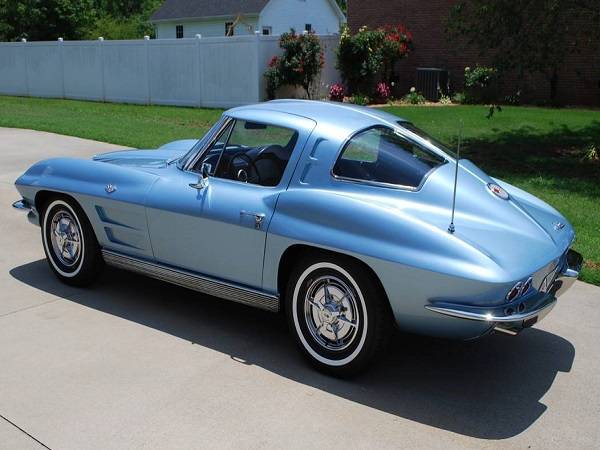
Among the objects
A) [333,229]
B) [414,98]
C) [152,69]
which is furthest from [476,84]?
[333,229]

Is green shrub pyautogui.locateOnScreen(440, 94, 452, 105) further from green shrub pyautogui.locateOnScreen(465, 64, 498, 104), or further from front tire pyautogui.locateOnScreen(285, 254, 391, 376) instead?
front tire pyautogui.locateOnScreen(285, 254, 391, 376)

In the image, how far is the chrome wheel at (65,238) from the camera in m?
5.42

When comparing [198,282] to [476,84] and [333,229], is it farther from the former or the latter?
[476,84]

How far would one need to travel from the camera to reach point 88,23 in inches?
1513

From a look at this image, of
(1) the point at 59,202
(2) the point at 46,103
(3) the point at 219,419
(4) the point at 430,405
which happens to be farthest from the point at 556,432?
(2) the point at 46,103

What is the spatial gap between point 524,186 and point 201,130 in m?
8.17

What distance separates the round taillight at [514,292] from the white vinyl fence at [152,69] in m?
17.5

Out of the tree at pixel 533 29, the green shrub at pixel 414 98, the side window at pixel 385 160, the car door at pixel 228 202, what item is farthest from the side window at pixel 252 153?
the green shrub at pixel 414 98

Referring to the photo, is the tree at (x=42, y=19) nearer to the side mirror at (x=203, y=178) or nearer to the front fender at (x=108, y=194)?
the front fender at (x=108, y=194)

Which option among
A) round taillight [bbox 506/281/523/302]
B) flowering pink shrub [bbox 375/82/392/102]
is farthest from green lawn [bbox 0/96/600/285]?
round taillight [bbox 506/281/523/302]

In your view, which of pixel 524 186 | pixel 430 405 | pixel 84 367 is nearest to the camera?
pixel 430 405

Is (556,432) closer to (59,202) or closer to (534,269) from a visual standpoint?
(534,269)

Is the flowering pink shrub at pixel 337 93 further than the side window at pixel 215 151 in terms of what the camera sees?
Yes

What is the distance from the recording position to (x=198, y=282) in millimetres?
4699
